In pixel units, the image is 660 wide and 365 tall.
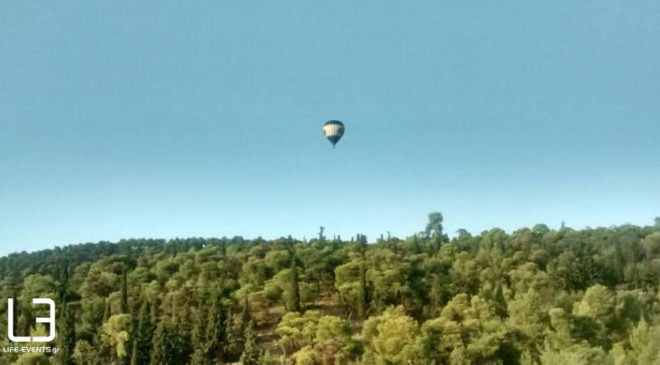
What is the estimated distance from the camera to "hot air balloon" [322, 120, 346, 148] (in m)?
58.9

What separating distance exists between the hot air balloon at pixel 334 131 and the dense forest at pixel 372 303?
15.7 m

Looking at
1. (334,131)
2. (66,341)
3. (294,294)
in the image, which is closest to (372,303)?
(294,294)

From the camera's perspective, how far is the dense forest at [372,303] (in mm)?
52125

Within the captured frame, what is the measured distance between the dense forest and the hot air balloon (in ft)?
51.6

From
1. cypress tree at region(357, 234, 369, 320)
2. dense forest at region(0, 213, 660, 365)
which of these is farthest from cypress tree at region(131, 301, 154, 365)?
cypress tree at region(357, 234, 369, 320)

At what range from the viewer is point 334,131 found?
58.9 meters

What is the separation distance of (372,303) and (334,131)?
955 inches

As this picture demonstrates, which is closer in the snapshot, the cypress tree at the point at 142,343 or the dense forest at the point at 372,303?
the dense forest at the point at 372,303

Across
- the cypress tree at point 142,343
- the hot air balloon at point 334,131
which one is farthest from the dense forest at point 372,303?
the hot air balloon at point 334,131

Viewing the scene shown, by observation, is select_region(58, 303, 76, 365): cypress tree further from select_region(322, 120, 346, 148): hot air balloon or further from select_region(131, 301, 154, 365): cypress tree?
select_region(322, 120, 346, 148): hot air balloon

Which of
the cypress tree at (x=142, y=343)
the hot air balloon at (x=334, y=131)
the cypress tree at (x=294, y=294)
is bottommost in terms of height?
the cypress tree at (x=142, y=343)

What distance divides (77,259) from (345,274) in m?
74.1

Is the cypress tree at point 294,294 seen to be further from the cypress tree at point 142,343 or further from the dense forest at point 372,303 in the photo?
the cypress tree at point 142,343

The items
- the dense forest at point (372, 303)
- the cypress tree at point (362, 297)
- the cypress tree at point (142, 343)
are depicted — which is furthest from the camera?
the cypress tree at point (362, 297)
